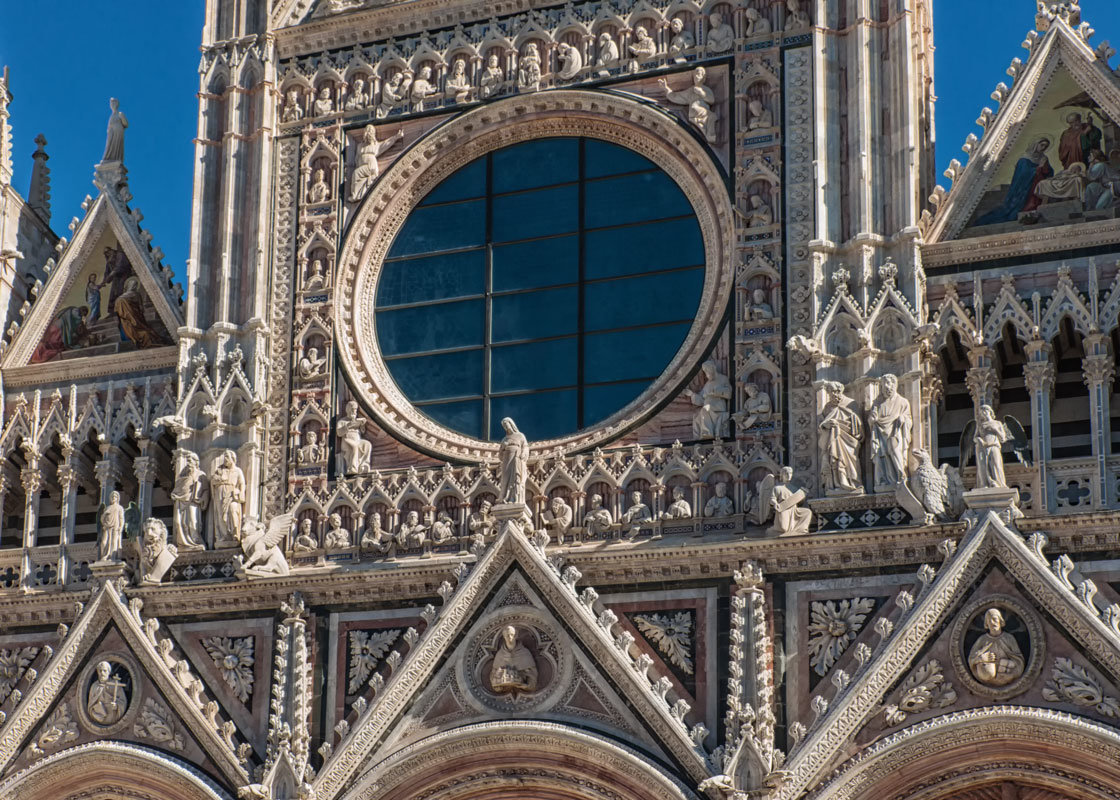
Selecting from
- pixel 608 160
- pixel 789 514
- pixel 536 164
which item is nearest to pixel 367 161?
pixel 536 164

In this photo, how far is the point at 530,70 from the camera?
77.5 feet

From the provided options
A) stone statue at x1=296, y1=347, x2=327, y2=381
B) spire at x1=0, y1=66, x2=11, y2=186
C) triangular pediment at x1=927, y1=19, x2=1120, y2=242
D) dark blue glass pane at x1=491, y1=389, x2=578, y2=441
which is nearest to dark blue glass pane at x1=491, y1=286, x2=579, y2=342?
dark blue glass pane at x1=491, y1=389, x2=578, y2=441

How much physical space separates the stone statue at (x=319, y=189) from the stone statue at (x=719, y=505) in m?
5.55

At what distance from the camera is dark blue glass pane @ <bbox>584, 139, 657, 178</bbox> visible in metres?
23.2

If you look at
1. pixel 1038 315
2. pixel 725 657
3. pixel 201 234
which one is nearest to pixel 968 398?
pixel 1038 315

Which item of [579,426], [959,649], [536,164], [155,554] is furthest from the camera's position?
[536,164]

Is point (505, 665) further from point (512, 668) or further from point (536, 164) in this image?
point (536, 164)

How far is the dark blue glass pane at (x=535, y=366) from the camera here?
2258 centimetres

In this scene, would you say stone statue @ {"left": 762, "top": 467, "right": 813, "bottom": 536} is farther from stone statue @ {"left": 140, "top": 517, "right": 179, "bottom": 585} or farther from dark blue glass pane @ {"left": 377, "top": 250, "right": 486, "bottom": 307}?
stone statue @ {"left": 140, "top": 517, "right": 179, "bottom": 585}

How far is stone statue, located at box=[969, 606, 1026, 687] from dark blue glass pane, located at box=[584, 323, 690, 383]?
4.35 metres

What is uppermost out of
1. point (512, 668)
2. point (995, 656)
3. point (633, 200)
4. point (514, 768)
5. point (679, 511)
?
point (633, 200)

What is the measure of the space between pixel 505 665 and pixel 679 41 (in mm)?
6606

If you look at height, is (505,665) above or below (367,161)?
below

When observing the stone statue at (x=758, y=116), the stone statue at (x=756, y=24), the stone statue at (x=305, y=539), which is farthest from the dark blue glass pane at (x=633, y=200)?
the stone statue at (x=305, y=539)
